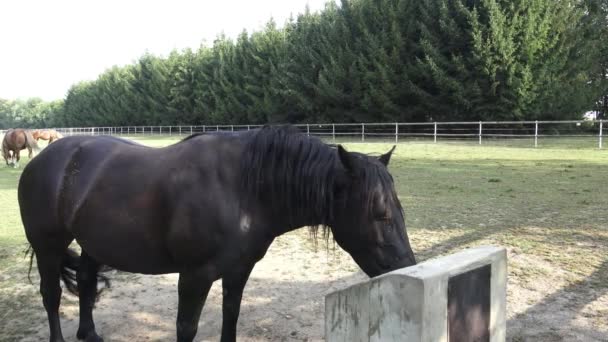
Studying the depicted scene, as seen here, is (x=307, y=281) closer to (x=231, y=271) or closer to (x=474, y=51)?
(x=231, y=271)

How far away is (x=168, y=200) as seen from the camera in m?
2.40

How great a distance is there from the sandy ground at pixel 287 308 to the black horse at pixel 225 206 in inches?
31.7

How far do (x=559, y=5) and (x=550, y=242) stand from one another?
985 inches

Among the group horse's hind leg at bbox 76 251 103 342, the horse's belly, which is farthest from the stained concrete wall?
horse's hind leg at bbox 76 251 103 342

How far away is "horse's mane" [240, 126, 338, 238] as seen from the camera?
2.30 meters

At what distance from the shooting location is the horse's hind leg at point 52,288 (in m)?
3.03

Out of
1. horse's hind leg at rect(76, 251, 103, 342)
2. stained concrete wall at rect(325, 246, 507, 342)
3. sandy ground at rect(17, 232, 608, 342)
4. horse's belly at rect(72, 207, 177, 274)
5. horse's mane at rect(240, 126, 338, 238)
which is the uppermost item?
horse's mane at rect(240, 126, 338, 238)

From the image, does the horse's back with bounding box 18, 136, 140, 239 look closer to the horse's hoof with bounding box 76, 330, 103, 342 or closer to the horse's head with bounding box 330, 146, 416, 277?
the horse's hoof with bounding box 76, 330, 103, 342

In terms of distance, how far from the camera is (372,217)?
6.79ft

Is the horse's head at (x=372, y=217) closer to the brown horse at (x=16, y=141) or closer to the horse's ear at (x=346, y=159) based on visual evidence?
the horse's ear at (x=346, y=159)

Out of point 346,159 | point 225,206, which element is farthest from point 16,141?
point 346,159

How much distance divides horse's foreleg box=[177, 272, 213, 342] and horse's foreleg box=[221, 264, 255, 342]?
0.33ft

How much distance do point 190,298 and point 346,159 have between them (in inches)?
45.8

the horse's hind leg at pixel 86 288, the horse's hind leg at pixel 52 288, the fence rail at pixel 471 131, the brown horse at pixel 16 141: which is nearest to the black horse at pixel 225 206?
the horse's hind leg at pixel 52 288
